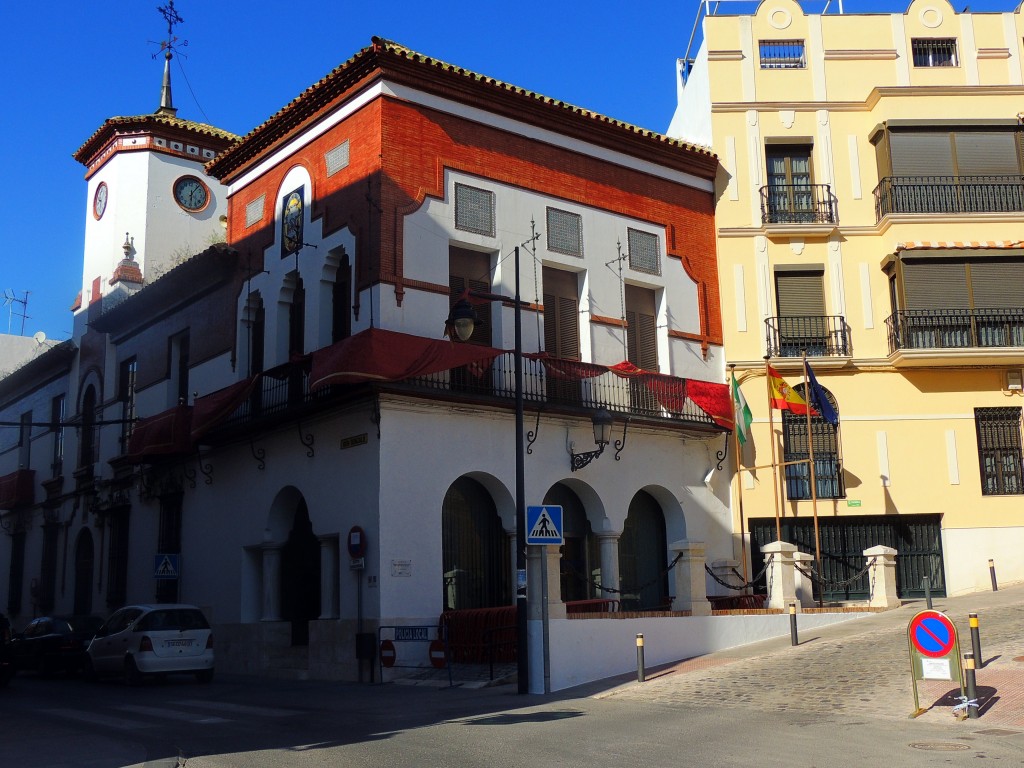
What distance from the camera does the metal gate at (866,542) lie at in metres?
23.6

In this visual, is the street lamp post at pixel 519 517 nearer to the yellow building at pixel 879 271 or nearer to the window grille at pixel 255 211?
the yellow building at pixel 879 271

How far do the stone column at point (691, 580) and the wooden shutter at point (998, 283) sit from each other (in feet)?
32.5

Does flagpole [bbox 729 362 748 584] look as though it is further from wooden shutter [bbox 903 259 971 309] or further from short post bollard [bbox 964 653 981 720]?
short post bollard [bbox 964 653 981 720]

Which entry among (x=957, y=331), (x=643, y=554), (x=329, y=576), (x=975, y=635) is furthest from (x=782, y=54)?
(x=975, y=635)

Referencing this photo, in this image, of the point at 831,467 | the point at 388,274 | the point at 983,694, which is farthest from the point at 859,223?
the point at 983,694

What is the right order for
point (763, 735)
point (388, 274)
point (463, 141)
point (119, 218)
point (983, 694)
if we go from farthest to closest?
1. point (119, 218)
2. point (463, 141)
3. point (388, 274)
4. point (983, 694)
5. point (763, 735)

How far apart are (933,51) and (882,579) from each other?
42.7 feet

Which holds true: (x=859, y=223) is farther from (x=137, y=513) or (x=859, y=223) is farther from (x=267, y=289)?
(x=137, y=513)

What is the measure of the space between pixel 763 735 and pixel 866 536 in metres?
14.2

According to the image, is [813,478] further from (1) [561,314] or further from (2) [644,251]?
(1) [561,314]

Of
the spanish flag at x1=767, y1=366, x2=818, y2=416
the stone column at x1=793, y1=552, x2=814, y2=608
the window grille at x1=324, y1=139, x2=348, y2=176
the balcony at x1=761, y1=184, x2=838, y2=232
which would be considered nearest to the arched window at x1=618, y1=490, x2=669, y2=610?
the stone column at x1=793, y1=552, x2=814, y2=608

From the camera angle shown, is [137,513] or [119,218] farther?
[119,218]

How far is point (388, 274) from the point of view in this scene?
1977 centimetres

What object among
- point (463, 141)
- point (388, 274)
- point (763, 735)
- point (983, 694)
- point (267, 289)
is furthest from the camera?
point (267, 289)
